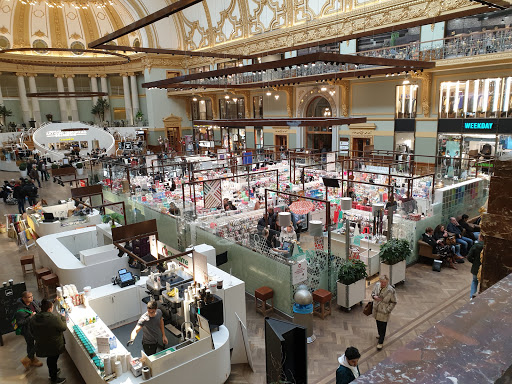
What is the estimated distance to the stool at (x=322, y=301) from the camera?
23.4ft

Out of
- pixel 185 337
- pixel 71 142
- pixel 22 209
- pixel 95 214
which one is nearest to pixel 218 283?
pixel 185 337

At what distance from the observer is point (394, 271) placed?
26.7 feet

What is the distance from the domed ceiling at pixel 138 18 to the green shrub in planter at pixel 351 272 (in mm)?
19887

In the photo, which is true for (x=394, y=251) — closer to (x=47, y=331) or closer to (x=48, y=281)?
(x=47, y=331)

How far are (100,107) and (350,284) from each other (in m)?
35.2

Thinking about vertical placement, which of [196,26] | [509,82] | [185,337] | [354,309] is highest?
[196,26]

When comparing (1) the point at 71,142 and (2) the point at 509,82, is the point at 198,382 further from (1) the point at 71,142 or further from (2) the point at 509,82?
(1) the point at 71,142

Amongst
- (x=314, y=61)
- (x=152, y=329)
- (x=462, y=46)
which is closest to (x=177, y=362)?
(x=152, y=329)

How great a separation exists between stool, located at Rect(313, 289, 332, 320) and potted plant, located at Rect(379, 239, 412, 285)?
62.8 inches

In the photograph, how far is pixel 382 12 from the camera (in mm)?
19250

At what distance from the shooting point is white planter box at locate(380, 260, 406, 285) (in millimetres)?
8094

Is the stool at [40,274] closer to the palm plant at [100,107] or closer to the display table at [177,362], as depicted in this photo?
the display table at [177,362]

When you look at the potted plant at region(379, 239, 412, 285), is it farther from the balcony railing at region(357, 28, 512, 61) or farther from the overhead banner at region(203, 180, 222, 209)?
the balcony railing at region(357, 28, 512, 61)

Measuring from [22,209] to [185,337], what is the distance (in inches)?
488
